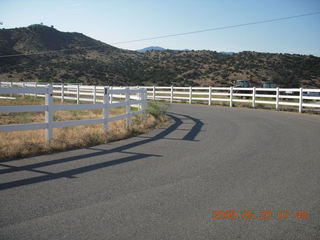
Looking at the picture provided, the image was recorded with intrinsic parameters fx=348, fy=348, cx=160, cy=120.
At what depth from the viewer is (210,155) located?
25.9 feet

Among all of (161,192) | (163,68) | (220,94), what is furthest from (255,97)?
(163,68)

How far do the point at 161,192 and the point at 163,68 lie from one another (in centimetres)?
6557

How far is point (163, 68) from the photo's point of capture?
69.8 metres

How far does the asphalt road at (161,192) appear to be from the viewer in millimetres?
3891

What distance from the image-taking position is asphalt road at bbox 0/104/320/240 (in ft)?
12.8

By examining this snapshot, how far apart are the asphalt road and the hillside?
160ft

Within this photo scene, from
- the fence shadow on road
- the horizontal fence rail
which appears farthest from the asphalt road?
the horizontal fence rail

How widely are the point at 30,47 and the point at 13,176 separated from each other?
89.5 m

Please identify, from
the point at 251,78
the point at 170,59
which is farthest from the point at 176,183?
the point at 170,59

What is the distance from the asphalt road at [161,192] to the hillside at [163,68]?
1926 inches

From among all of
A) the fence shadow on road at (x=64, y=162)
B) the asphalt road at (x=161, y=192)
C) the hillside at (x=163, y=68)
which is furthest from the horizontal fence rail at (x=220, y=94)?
the hillside at (x=163, y=68)

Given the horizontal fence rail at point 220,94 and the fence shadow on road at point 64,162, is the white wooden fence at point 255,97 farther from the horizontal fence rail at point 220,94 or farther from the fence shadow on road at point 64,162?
the fence shadow on road at point 64,162

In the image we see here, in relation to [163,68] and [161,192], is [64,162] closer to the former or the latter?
[161,192]

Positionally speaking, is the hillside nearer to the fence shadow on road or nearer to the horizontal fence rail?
the horizontal fence rail
